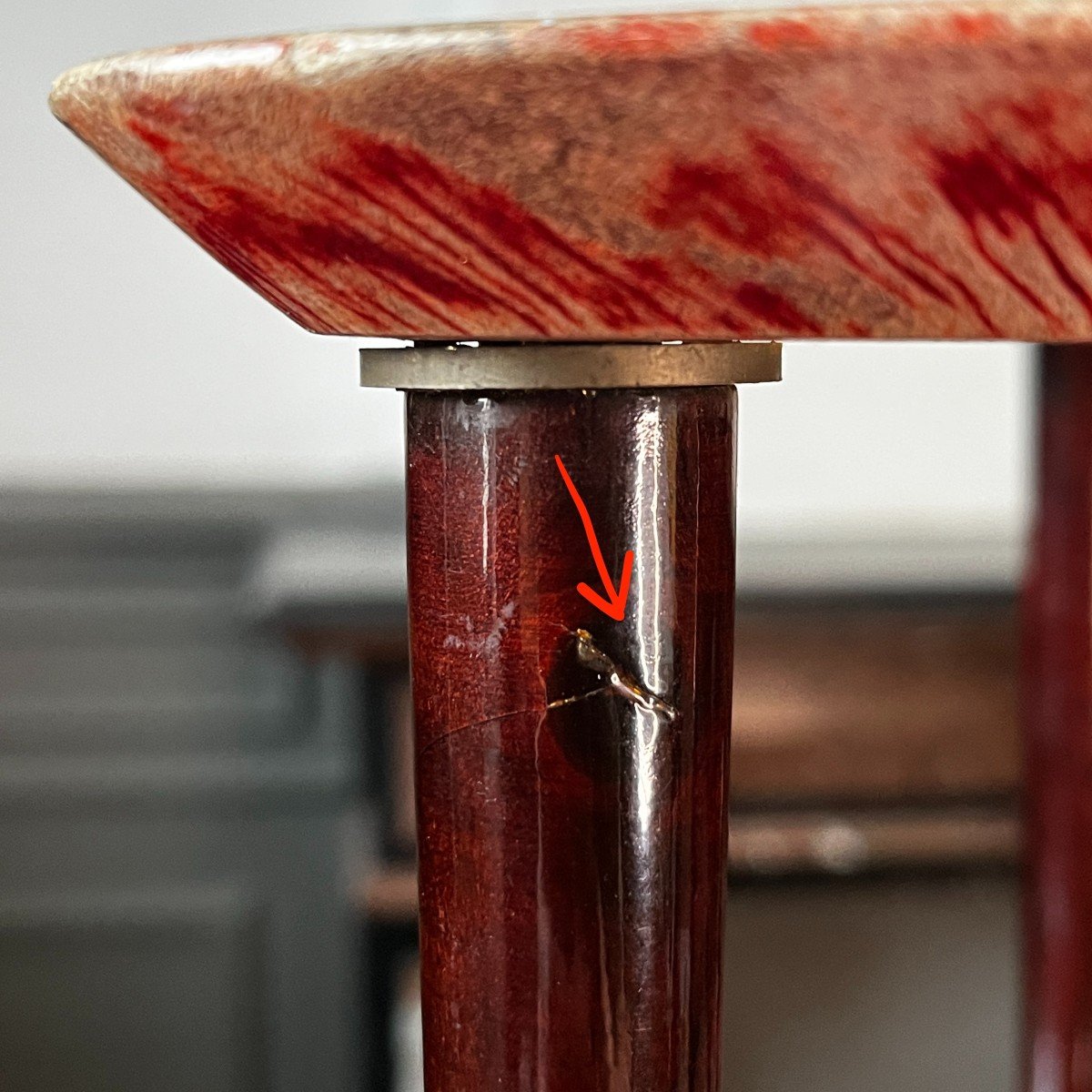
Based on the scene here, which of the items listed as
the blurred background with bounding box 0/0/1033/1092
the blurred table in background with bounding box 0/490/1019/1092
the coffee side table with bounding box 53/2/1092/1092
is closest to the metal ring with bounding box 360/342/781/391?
the coffee side table with bounding box 53/2/1092/1092

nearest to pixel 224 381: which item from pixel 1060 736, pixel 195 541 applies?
pixel 195 541

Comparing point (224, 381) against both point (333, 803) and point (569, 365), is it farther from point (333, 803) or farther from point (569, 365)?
point (569, 365)

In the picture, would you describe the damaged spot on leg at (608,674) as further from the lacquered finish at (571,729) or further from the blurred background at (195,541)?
the blurred background at (195,541)

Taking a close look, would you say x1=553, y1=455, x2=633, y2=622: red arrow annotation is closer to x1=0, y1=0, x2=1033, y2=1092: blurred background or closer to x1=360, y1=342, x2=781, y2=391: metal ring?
x1=360, y1=342, x2=781, y2=391: metal ring

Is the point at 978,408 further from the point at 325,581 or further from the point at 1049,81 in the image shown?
the point at 1049,81

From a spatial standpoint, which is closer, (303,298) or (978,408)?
(303,298)

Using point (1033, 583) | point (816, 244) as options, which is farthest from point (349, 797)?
point (816, 244)
